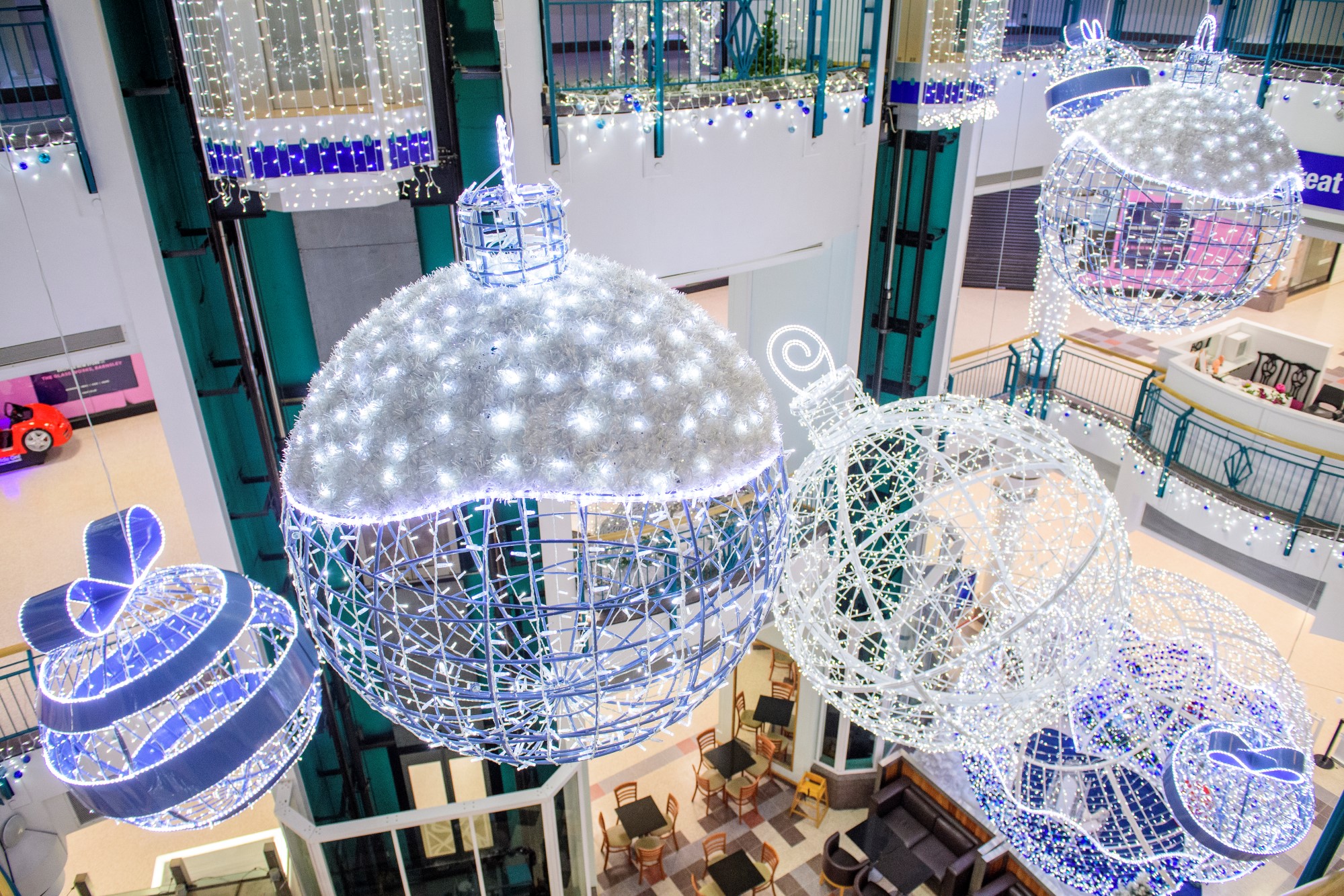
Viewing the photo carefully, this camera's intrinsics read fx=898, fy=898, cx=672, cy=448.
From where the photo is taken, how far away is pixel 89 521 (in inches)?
384

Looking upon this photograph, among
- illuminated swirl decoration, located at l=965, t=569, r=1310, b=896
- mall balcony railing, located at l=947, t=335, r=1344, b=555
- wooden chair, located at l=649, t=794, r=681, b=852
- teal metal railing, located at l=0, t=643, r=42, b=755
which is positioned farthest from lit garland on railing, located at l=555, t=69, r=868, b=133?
wooden chair, located at l=649, t=794, r=681, b=852

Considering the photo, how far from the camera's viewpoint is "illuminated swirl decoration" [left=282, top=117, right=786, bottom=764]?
1.77 metres

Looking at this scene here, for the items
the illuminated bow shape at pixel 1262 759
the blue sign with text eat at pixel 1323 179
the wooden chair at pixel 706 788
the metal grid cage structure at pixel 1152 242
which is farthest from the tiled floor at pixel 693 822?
the blue sign with text eat at pixel 1323 179

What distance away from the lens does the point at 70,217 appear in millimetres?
4055

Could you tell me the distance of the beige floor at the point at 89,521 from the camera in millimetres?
8055

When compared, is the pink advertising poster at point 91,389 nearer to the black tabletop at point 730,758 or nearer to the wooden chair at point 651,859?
the black tabletop at point 730,758

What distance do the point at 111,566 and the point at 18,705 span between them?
11.7 feet

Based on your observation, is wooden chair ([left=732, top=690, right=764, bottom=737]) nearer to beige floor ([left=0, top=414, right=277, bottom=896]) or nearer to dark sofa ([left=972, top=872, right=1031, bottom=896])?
dark sofa ([left=972, top=872, right=1031, bottom=896])

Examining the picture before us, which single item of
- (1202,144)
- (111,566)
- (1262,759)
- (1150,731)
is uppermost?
(1202,144)

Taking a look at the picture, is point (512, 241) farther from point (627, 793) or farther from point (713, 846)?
point (627, 793)

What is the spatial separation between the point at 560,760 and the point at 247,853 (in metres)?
7.23

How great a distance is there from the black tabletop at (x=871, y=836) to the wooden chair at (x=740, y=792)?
1.00 metres

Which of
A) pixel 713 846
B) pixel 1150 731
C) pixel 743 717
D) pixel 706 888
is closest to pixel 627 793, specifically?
pixel 713 846

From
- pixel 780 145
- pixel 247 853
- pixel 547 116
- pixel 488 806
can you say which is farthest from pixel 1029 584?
pixel 247 853
